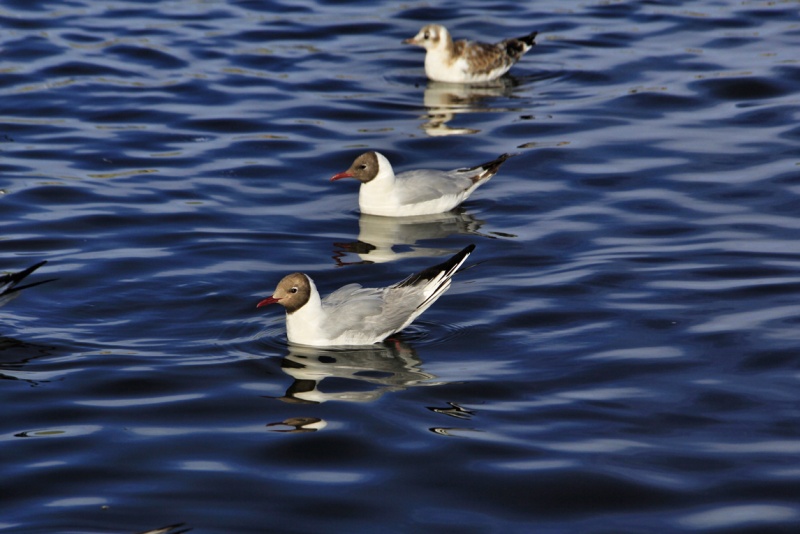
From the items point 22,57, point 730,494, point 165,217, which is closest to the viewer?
point 730,494

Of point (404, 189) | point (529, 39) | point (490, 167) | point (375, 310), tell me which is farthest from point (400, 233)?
point (529, 39)

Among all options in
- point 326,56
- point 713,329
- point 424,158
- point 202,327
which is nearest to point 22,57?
point 326,56

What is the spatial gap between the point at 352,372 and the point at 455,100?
9.32 meters

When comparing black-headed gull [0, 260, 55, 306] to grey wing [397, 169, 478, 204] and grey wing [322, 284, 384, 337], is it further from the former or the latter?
grey wing [397, 169, 478, 204]

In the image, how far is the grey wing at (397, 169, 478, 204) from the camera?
1391 centimetres

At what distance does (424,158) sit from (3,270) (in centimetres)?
598

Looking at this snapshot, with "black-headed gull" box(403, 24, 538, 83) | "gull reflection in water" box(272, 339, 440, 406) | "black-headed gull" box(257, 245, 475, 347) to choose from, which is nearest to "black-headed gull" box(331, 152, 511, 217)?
"black-headed gull" box(257, 245, 475, 347)

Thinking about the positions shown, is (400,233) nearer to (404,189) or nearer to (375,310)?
(404,189)

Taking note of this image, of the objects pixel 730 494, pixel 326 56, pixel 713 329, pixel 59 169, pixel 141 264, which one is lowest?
pixel 730 494

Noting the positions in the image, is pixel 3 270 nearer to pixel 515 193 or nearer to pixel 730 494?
pixel 515 193

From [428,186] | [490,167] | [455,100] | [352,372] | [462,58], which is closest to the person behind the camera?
[352,372]

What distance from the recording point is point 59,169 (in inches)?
594

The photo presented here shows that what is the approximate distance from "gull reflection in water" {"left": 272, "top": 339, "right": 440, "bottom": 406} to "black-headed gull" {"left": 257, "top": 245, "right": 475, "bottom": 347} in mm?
118

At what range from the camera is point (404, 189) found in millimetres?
13992
